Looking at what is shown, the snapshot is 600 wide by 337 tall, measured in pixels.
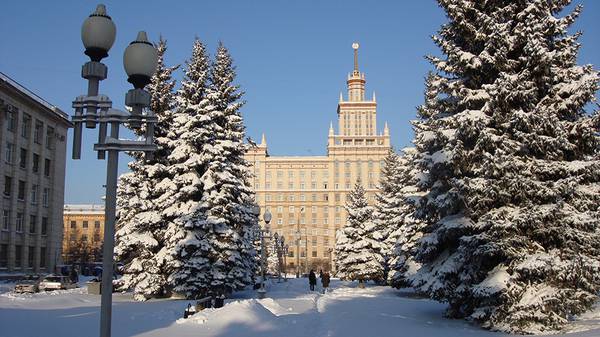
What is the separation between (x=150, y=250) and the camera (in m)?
30.6

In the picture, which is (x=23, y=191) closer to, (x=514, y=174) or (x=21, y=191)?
(x=21, y=191)

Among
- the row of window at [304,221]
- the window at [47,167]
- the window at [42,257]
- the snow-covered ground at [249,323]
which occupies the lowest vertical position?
the snow-covered ground at [249,323]

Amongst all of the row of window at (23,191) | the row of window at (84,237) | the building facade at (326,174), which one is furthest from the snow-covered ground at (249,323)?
the building facade at (326,174)

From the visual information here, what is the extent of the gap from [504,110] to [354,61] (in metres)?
150

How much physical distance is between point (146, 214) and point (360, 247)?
64.0ft

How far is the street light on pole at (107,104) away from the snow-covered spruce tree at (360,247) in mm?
38594

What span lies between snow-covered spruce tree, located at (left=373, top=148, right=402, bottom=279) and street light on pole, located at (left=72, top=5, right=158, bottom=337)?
105 ft

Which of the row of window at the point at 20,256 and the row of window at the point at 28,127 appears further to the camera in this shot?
the row of window at the point at 28,127

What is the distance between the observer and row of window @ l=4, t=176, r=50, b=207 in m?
53.6

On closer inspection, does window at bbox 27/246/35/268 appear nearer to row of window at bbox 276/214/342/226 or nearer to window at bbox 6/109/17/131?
Result: window at bbox 6/109/17/131

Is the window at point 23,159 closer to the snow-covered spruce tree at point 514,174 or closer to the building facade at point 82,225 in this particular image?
the snow-covered spruce tree at point 514,174

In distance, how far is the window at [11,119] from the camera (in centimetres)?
5216

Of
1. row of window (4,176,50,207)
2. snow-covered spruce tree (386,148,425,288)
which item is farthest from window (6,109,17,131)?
snow-covered spruce tree (386,148,425,288)

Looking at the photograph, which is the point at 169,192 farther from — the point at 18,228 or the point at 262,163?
the point at 262,163
